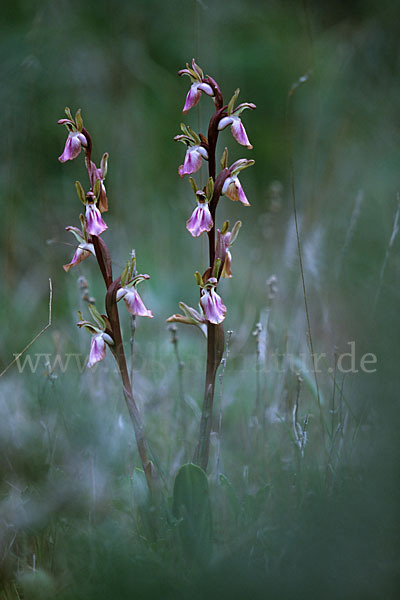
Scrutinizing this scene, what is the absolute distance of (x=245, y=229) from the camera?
10.5 feet

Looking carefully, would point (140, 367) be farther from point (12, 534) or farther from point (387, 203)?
point (387, 203)

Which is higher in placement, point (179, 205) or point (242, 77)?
point (242, 77)

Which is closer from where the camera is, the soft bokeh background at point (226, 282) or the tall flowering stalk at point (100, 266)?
the soft bokeh background at point (226, 282)

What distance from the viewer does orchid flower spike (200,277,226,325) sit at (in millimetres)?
1163

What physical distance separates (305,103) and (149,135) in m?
1.01

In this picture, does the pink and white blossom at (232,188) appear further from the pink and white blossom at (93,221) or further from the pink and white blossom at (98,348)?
the pink and white blossom at (98,348)

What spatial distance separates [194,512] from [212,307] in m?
0.44

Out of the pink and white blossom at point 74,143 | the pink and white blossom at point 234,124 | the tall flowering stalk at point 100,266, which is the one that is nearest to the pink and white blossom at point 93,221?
the tall flowering stalk at point 100,266

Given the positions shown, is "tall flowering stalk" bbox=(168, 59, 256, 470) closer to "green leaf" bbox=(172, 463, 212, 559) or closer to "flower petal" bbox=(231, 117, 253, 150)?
"flower petal" bbox=(231, 117, 253, 150)

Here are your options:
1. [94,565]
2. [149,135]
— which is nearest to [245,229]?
[149,135]

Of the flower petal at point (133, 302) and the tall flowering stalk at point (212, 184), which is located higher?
the tall flowering stalk at point (212, 184)

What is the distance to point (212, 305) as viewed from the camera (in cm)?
117

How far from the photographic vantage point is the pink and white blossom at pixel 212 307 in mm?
1163

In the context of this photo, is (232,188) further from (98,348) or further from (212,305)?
(98,348)
